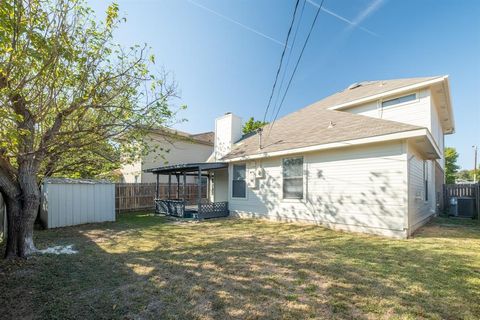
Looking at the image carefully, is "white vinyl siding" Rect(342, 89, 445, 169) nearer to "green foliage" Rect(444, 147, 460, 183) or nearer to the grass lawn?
the grass lawn

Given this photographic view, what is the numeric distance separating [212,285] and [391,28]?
34.6ft

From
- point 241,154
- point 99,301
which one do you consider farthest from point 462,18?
point 99,301

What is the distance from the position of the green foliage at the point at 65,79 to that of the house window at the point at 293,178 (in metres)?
5.04

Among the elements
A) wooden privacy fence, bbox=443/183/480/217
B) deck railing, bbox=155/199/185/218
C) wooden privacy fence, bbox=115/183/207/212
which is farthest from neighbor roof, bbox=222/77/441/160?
wooden privacy fence, bbox=443/183/480/217

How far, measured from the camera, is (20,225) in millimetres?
4793

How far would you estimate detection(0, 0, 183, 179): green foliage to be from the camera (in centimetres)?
385

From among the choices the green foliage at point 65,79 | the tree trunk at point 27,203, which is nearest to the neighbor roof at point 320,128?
the green foliage at point 65,79

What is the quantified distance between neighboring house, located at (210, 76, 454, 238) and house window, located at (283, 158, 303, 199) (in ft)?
0.12

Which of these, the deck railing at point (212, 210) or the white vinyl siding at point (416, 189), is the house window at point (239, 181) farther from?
the white vinyl siding at point (416, 189)

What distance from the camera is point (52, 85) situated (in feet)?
14.4

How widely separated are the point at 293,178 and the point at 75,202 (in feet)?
27.4

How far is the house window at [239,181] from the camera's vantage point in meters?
11.1

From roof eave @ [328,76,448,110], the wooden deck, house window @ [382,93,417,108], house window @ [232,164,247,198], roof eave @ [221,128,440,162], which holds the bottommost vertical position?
the wooden deck

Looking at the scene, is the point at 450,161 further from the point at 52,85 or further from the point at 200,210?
the point at 52,85
